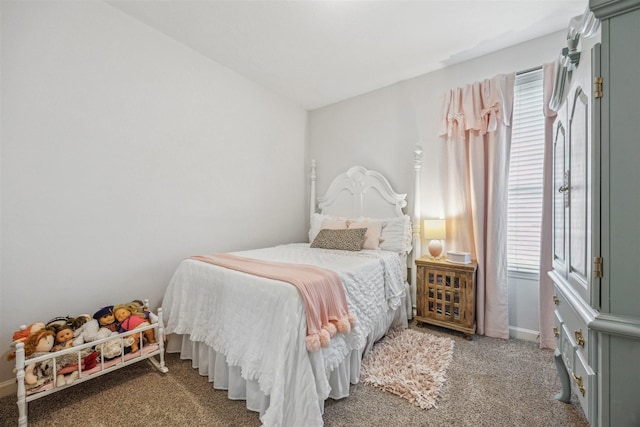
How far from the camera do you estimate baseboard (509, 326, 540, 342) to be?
95.8 inches

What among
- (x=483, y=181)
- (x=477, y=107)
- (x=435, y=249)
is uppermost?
(x=477, y=107)

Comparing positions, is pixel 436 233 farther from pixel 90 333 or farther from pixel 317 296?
pixel 90 333

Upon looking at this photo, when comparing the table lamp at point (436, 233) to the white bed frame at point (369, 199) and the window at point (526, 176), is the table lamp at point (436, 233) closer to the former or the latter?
the white bed frame at point (369, 199)

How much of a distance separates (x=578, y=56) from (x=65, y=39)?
309 cm

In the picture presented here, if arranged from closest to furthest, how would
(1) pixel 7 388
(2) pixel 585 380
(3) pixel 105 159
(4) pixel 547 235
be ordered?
(2) pixel 585 380
(1) pixel 7 388
(3) pixel 105 159
(4) pixel 547 235

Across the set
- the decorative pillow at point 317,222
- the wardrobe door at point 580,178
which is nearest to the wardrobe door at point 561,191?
the wardrobe door at point 580,178

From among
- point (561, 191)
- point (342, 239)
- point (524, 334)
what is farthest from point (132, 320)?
point (524, 334)

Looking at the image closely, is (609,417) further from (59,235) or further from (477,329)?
(59,235)

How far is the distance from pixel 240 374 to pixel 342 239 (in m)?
1.54

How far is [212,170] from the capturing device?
112 inches

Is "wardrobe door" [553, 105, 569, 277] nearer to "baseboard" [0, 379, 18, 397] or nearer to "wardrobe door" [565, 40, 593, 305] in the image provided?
"wardrobe door" [565, 40, 593, 305]

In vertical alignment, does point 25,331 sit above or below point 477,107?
below

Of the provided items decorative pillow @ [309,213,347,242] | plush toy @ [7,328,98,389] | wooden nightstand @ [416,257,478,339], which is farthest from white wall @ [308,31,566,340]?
plush toy @ [7,328,98,389]

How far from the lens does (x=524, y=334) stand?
8.14 ft
